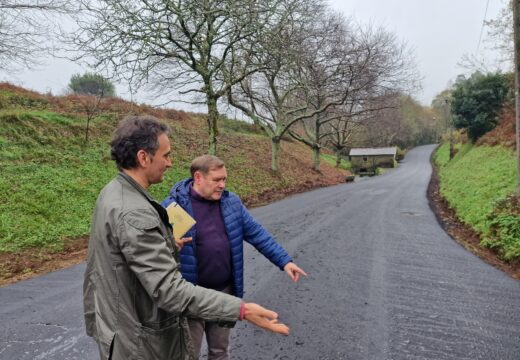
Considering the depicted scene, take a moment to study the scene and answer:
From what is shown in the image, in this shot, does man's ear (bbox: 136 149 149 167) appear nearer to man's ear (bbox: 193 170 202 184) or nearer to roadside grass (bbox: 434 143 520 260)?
man's ear (bbox: 193 170 202 184)

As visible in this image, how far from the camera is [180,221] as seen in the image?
2.33 metres

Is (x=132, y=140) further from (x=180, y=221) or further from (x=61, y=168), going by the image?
(x=61, y=168)

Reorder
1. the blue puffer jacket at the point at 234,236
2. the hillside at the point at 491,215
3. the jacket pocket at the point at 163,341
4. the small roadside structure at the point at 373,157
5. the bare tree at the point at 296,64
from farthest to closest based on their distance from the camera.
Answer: the small roadside structure at the point at 373,157
the bare tree at the point at 296,64
the hillside at the point at 491,215
the blue puffer jacket at the point at 234,236
the jacket pocket at the point at 163,341

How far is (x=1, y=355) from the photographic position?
341cm

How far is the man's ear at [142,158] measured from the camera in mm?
1615

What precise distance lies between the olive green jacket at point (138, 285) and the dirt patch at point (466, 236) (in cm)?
610

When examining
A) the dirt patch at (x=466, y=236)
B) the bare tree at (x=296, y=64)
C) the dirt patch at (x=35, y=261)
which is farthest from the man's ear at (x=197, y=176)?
the bare tree at (x=296, y=64)

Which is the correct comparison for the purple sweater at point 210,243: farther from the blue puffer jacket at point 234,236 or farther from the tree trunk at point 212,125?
the tree trunk at point 212,125

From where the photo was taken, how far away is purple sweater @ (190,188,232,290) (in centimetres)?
250

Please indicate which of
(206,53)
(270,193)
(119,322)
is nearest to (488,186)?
(270,193)

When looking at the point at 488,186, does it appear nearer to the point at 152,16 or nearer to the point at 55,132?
the point at 152,16

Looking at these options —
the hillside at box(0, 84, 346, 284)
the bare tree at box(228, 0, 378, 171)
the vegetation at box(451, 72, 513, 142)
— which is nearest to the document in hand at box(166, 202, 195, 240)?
the hillside at box(0, 84, 346, 284)

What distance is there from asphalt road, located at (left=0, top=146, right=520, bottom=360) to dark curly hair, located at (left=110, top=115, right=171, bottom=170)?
2522 millimetres

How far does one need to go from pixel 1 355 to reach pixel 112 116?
16.2 m
